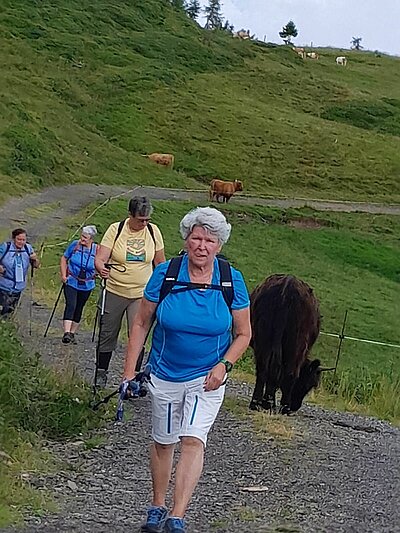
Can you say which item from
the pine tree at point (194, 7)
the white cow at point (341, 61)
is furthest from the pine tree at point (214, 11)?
the white cow at point (341, 61)

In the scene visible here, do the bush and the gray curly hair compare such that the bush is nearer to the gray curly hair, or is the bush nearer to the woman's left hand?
the woman's left hand

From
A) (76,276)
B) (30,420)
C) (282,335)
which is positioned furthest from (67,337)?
(30,420)

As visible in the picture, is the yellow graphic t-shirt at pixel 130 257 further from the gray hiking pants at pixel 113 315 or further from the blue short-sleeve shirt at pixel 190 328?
the blue short-sleeve shirt at pixel 190 328

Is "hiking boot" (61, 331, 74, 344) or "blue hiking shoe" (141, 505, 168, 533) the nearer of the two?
"blue hiking shoe" (141, 505, 168, 533)

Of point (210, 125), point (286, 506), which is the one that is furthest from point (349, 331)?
point (210, 125)

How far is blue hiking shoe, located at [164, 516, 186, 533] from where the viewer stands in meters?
5.20

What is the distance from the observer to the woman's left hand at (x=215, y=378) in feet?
17.6

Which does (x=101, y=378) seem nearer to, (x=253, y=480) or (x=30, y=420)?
(x=30, y=420)

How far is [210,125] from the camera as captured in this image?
4728cm

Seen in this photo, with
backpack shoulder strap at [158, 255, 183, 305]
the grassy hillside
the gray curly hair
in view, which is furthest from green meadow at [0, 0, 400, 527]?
the gray curly hair

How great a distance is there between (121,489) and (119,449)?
865 mm

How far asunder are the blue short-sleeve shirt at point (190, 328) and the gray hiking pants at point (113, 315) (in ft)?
9.67

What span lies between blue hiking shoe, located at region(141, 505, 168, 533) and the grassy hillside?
2086 cm

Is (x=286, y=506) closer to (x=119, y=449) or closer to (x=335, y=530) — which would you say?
(x=335, y=530)
